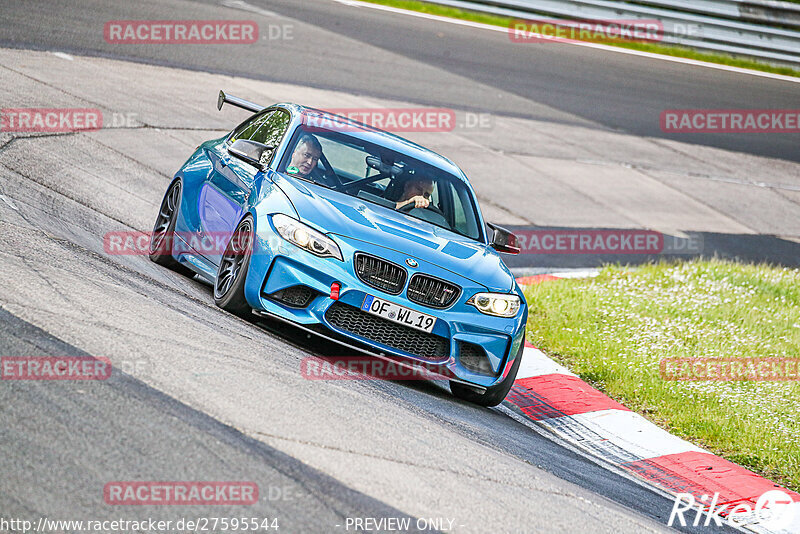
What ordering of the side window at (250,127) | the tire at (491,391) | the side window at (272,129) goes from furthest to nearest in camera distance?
the side window at (250,127)
the side window at (272,129)
the tire at (491,391)

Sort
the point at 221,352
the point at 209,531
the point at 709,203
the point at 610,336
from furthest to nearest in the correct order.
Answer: the point at 709,203
the point at 610,336
the point at 221,352
the point at 209,531

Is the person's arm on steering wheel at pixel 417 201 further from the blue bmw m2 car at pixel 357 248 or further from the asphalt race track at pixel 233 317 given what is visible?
the asphalt race track at pixel 233 317

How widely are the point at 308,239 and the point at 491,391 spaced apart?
5.51 feet

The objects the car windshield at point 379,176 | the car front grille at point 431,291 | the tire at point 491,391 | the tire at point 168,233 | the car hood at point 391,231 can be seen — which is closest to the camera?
the car front grille at point 431,291

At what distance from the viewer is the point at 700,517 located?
6.04m

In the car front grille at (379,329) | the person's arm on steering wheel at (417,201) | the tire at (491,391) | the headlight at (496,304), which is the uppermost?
the person's arm on steering wheel at (417,201)

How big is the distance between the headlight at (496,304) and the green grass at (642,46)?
17.9 metres

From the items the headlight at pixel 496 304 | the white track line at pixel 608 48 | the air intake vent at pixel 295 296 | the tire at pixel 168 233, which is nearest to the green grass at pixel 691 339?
the headlight at pixel 496 304

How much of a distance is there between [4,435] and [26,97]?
893 cm

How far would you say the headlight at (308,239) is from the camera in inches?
258

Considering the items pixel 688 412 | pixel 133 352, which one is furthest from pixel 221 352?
pixel 688 412

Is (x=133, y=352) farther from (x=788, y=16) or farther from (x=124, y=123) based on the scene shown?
(x=788, y=16)

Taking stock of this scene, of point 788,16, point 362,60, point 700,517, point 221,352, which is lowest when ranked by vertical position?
point 700,517

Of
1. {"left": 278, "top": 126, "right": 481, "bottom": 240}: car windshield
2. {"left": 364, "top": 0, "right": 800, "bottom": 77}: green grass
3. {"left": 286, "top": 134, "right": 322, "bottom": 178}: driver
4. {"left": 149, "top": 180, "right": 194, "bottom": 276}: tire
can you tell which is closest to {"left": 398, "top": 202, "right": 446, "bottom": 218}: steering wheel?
{"left": 278, "top": 126, "right": 481, "bottom": 240}: car windshield
